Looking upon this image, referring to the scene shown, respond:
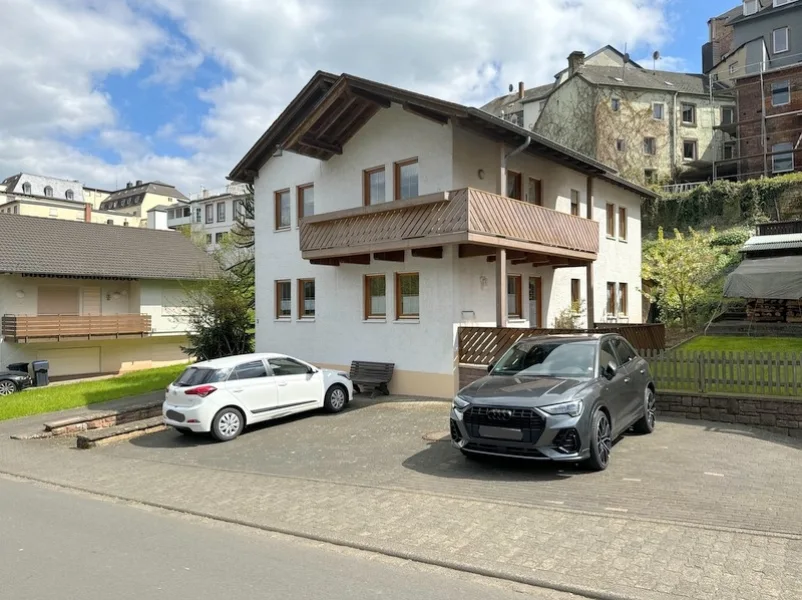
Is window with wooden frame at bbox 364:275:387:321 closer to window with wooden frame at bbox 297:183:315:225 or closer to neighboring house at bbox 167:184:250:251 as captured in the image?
window with wooden frame at bbox 297:183:315:225

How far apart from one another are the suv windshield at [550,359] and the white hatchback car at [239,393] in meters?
5.13

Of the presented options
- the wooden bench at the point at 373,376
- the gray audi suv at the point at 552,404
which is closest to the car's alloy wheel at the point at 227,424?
the wooden bench at the point at 373,376

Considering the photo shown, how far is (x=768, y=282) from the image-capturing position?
20203 millimetres

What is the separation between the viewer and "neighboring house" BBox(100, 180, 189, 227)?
306 ft

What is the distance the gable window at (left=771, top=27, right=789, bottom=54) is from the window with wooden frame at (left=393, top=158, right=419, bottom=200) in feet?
149

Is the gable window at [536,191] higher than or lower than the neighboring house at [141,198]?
lower

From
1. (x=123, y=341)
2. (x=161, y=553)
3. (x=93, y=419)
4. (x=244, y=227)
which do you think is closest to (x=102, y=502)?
(x=161, y=553)

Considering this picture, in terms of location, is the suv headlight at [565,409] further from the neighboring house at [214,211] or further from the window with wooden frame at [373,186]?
the neighboring house at [214,211]

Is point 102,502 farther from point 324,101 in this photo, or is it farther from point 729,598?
point 324,101

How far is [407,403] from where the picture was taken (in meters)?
14.2

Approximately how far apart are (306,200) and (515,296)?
7.44 metres

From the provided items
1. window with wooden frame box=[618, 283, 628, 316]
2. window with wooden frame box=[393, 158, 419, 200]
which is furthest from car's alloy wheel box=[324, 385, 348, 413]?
window with wooden frame box=[618, 283, 628, 316]

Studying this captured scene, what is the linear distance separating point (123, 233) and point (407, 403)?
25.5 metres

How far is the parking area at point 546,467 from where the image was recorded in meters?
6.30
